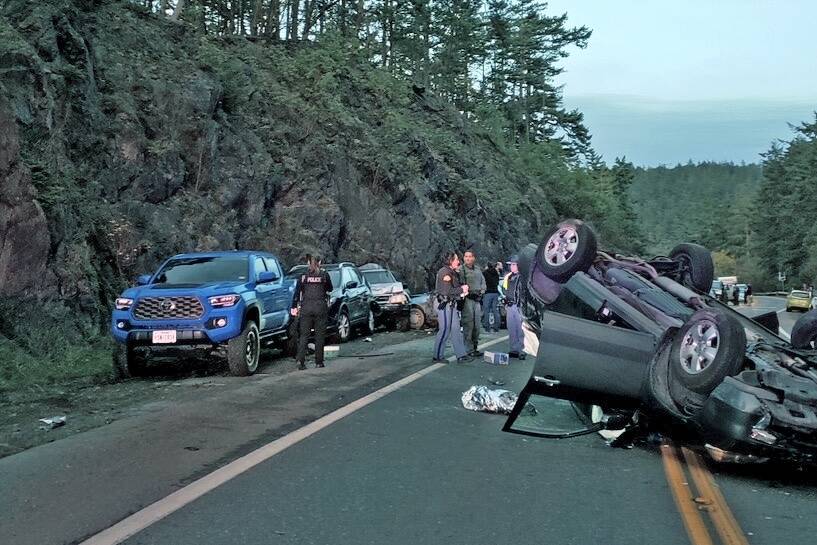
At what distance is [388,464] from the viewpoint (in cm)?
674

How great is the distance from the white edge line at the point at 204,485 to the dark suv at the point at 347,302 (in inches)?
345

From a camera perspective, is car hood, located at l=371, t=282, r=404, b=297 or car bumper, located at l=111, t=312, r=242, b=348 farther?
car hood, located at l=371, t=282, r=404, b=297

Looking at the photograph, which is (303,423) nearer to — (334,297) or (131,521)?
(131,521)

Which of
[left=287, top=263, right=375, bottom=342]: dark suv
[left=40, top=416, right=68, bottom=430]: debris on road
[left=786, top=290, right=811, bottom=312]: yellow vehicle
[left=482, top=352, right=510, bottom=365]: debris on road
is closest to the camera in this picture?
[left=40, top=416, right=68, bottom=430]: debris on road

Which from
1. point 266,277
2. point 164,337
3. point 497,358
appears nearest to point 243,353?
point 164,337

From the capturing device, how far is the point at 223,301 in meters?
12.7

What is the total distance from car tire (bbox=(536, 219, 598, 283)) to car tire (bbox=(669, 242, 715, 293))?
1.14 meters

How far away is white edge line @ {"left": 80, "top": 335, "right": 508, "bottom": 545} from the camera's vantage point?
487 cm

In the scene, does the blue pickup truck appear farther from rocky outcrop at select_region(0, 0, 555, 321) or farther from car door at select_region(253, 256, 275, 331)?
rocky outcrop at select_region(0, 0, 555, 321)

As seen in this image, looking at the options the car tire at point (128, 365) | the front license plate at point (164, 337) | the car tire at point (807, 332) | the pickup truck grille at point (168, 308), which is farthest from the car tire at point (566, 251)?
the car tire at point (128, 365)

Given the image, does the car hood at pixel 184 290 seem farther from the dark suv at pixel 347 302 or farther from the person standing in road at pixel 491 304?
the person standing in road at pixel 491 304

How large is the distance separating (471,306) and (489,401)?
553 cm

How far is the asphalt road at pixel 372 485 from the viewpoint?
197 inches

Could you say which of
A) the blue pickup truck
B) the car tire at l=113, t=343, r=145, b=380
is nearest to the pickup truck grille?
the blue pickup truck
